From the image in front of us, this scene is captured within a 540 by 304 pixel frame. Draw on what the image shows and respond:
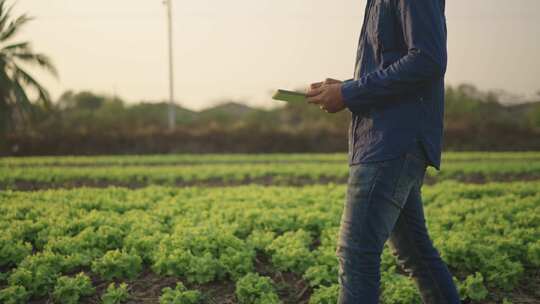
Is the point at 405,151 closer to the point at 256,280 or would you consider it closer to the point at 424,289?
the point at 424,289

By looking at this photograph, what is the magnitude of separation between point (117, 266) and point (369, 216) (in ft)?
8.96

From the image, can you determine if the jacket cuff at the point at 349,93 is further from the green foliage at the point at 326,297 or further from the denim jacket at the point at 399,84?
the green foliage at the point at 326,297

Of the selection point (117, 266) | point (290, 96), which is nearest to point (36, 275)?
point (117, 266)

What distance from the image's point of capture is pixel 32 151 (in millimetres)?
27531

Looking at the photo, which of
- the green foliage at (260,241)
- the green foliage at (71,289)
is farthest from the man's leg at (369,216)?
the green foliage at (260,241)

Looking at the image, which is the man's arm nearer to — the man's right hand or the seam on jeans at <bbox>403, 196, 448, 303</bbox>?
the man's right hand

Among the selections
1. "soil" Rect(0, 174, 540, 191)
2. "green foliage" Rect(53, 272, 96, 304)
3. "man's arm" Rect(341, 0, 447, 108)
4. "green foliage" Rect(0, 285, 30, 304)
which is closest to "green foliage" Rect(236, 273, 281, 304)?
"green foliage" Rect(53, 272, 96, 304)

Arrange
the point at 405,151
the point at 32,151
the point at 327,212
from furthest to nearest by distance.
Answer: the point at 32,151
the point at 327,212
the point at 405,151

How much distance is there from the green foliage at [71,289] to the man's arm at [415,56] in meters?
2.83

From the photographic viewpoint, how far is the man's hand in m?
2.40

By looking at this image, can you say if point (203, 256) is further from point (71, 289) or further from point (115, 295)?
point (71, 289)

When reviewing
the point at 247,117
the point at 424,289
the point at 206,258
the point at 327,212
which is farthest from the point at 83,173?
the point at 247,117

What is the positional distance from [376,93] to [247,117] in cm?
3725

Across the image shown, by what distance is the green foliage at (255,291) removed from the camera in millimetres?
3771
